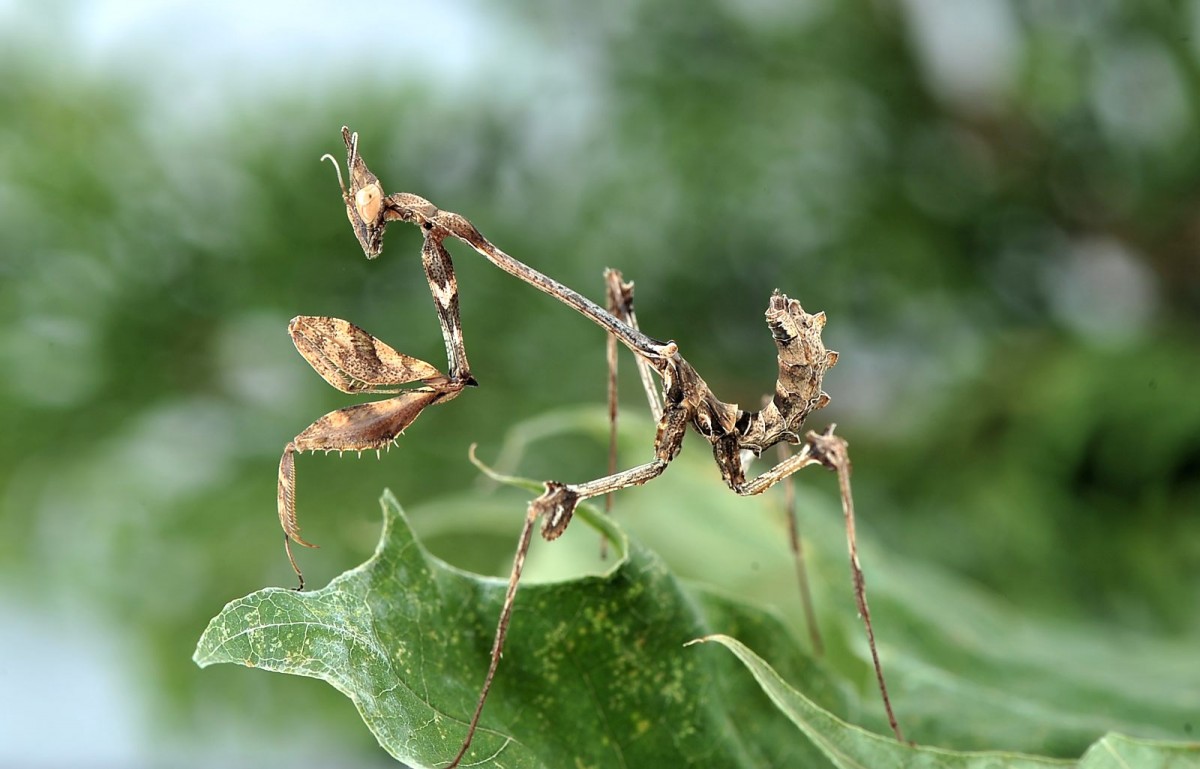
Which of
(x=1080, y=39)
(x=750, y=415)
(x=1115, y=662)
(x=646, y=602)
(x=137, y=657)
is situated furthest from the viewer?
(x=137, y=657)

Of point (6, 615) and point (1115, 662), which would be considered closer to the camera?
point (1115, 662)

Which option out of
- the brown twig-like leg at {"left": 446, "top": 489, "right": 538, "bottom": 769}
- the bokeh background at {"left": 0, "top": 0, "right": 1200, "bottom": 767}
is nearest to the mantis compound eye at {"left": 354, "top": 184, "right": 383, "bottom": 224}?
the brown twig-like leg at {"left": 446, "top": 489, "right": 538, "bottom": 769}

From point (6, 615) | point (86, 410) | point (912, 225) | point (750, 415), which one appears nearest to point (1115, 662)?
point (750, 415)

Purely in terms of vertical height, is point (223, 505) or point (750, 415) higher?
point (223, 505)

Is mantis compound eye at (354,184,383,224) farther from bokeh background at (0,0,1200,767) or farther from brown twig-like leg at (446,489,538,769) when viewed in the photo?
bokeh background at (0,0,1200,767)

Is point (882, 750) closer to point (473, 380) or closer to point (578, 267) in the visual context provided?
point (473, 380)

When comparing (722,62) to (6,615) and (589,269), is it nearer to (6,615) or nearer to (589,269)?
(589,269)

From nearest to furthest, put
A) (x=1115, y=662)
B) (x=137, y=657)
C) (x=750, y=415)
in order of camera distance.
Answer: (x=750, y=415), (x=1115, y=662), (x=137, y=657)
